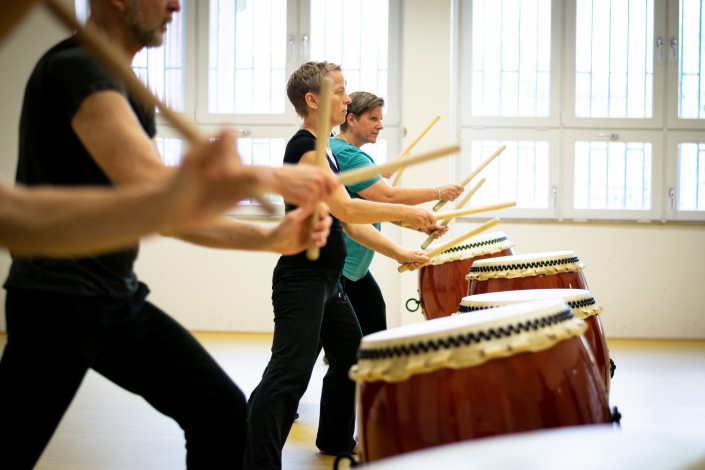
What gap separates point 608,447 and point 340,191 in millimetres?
1406

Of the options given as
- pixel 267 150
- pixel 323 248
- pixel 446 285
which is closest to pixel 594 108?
pixel 267 150

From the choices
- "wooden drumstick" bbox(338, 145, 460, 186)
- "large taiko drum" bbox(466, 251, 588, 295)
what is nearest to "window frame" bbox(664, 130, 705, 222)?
"large taiko drum" bbox(466, 251, 588, 295)

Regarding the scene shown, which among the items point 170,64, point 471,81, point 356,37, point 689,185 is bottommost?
point 689,185

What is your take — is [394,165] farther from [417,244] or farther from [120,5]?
[417,244]

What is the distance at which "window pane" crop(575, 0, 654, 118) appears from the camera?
6172 mm

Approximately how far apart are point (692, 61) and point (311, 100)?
478cm

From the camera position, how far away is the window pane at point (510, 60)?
622 centimetres

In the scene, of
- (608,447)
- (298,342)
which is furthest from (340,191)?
(608,447)

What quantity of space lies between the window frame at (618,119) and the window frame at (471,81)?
6cm

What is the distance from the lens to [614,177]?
616 cm

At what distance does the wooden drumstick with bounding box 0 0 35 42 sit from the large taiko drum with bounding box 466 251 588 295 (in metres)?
2.11

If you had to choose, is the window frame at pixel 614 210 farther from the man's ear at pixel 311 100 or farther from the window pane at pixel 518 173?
the man's ear at pixel 311 100

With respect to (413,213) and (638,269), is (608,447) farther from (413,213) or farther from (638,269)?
(638,269)

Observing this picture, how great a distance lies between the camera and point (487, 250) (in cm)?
348
